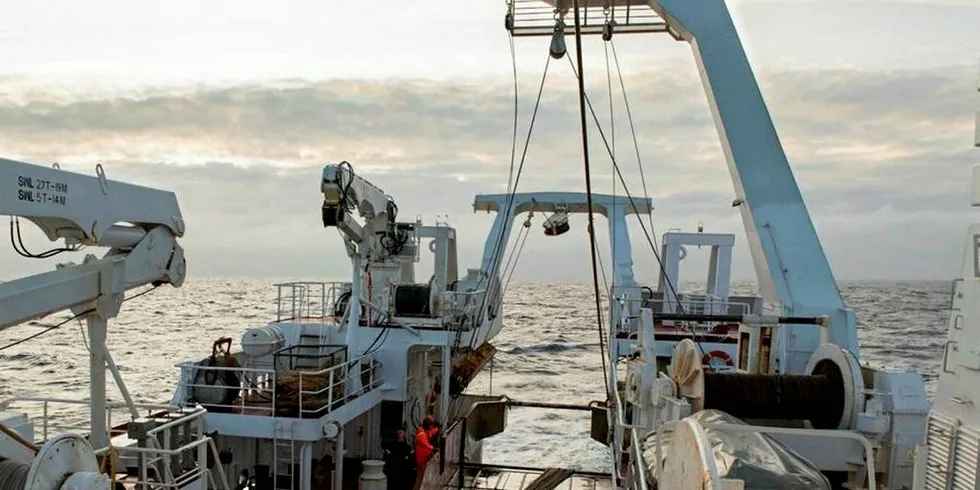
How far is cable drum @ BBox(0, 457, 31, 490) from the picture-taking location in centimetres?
490

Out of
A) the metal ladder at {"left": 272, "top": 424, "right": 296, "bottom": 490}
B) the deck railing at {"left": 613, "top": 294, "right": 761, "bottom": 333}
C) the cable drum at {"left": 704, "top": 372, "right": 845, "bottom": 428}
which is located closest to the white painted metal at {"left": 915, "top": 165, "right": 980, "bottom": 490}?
the cable drum at {"left": 704, "top": 372, "right": 845, "bottom": 428}

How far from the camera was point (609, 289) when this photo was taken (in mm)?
17656

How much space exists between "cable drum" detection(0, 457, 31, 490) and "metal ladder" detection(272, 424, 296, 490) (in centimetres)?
526

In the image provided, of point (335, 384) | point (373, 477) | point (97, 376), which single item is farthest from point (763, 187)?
point (97, 376)

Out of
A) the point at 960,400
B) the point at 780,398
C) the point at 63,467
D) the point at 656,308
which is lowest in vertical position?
the point at 656,308

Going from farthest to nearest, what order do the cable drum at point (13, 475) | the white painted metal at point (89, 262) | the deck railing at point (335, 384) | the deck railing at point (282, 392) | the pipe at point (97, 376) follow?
the deck railing at point (335, 384)
the deck railing at point (282, 392)
the pipe at point (97, 376)
the white painted metal at point (89, 262)
the cable drum at point (13, 475)

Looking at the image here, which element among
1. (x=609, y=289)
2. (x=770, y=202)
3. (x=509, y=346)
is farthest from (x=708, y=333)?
(x=509, y=346)

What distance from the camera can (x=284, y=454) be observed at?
11.4 metres

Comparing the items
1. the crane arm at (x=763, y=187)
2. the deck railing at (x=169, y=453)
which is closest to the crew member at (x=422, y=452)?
the deck railing at (x=169, y=453)

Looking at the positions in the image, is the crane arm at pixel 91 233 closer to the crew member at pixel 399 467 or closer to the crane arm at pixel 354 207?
the crane arm at pixel 354 207

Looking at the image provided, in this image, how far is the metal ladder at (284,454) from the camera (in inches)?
411

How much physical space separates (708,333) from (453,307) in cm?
554

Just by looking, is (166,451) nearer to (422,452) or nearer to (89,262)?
(89,262)

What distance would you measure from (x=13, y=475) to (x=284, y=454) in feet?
21.9
